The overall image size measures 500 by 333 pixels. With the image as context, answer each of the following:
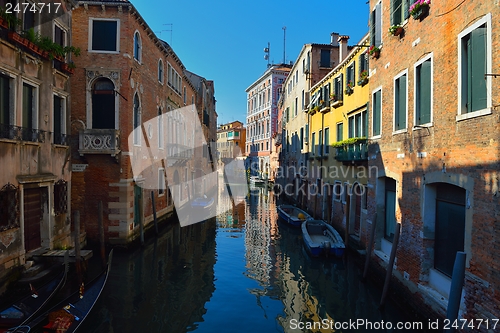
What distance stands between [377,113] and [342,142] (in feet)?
8.46

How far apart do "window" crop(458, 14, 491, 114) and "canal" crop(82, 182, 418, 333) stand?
440 centimetres

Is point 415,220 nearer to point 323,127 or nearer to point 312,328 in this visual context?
point 312,328

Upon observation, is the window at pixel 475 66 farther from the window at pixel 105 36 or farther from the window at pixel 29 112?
the window at pixel 105 36

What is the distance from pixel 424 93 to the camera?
7.17 metres

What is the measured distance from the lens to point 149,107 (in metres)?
14.5

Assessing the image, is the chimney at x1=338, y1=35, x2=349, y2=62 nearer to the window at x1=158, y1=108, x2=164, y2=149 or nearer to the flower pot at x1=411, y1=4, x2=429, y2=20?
the window at x1=158, y1=108, x2=164, y2=149

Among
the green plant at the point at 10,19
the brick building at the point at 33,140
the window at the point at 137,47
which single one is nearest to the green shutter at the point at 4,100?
the brick building at the point at 33,140

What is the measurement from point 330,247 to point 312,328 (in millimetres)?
4707

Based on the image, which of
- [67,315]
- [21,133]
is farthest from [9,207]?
[67,315]

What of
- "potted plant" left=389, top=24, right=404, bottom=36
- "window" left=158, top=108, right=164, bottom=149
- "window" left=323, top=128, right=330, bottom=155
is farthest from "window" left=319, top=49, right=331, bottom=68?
"potted plant" left=389, top=24, right=404, bottom=36

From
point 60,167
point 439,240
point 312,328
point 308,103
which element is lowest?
point 312,328

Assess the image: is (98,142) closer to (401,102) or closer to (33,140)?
(33,140)

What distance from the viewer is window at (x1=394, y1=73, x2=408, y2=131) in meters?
Result: 8.09

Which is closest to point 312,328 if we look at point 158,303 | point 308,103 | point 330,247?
point 158,303
